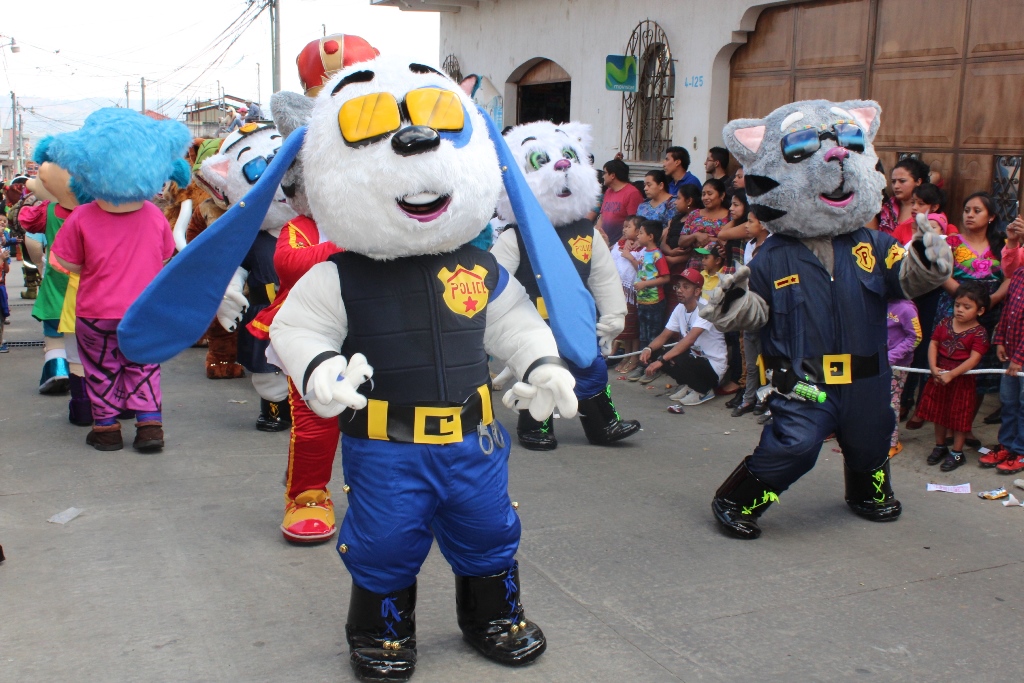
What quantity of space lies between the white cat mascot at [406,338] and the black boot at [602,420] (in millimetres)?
2877

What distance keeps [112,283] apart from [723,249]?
4.21 metres

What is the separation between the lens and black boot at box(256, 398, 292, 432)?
6.46m

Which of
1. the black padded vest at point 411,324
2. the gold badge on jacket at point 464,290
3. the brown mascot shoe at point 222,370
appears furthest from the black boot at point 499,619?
the brown mascot shoe at point 222,370

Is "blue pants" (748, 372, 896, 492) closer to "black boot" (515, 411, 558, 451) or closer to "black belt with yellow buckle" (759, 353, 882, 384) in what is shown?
"black belt with yellow buckle" (759, 353, 882, 384)

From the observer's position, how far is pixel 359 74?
3240 mm

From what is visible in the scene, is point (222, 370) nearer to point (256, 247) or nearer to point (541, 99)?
point (256, 247)

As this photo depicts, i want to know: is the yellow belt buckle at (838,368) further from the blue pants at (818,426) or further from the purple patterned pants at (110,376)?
the purple patterned pants at (110,376)

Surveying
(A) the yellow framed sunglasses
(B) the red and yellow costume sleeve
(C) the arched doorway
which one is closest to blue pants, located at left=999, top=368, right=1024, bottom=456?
(B) the red and yellow costume sleeve

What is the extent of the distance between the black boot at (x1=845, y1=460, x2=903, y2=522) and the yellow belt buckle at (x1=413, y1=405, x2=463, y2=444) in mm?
2407

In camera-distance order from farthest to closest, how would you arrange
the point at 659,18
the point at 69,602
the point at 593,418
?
the point at 659,18 → the point at 593,418 → the point at 69,602

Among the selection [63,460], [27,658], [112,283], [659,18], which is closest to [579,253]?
[112,283]

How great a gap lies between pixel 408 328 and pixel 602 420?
3168mm

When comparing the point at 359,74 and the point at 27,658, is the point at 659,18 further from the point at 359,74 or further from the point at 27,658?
the point at 27,658

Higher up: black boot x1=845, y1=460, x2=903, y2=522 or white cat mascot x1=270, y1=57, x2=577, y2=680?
white cat mascot x1=270, y1=57, x2=577, y2=680
